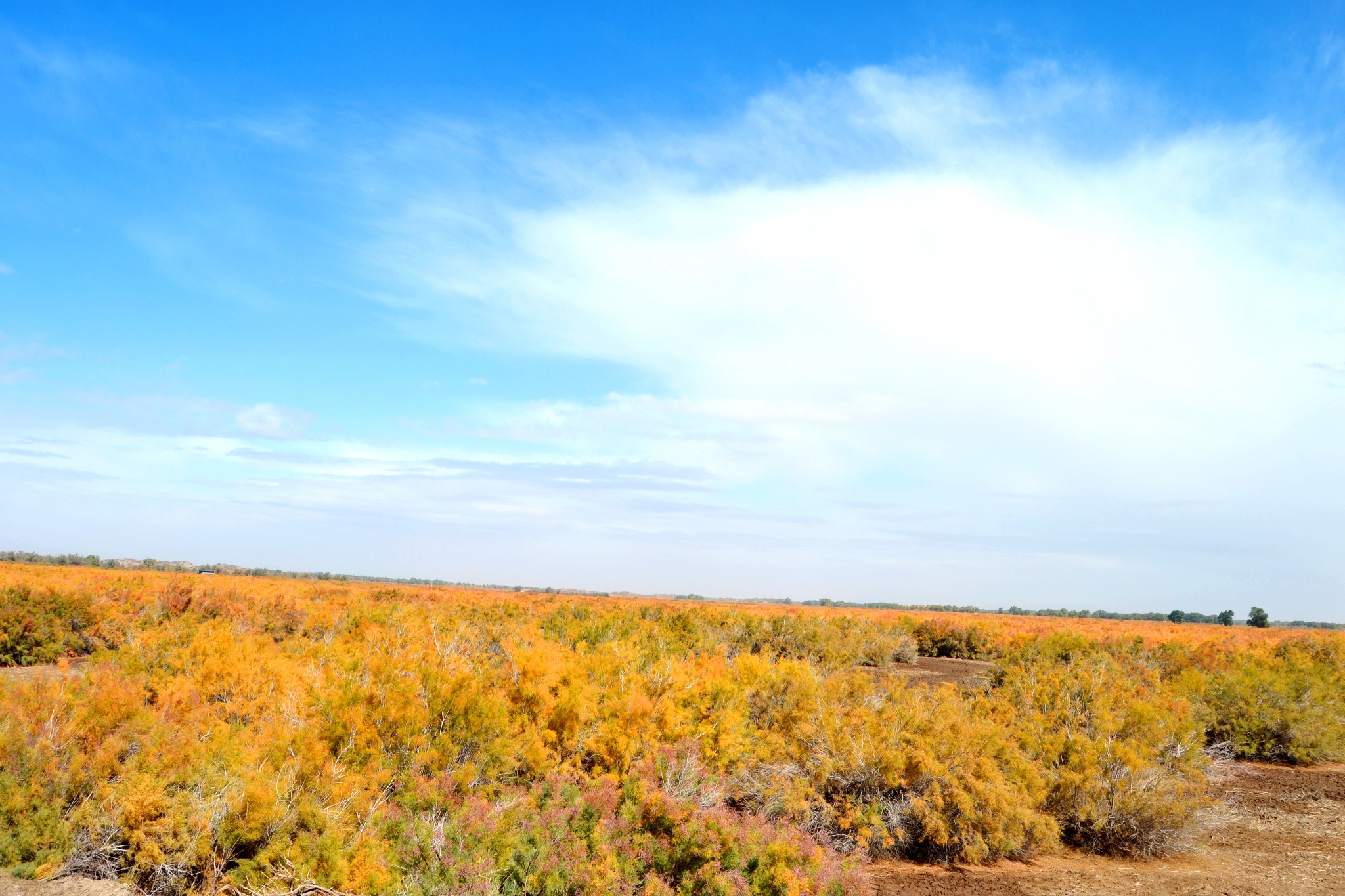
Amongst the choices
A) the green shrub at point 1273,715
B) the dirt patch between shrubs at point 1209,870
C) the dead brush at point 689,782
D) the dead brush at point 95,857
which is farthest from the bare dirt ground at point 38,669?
the green shrub at point 1273,715

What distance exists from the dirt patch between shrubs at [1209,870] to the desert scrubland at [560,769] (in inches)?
6.7

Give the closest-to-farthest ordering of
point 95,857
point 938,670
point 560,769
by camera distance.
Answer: point 95,857
point 560,769
point 938,670

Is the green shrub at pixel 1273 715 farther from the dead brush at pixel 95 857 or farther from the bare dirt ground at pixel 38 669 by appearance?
the bare dirt ground at pixel 38 669

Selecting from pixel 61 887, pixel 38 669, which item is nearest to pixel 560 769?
pixel 61 887

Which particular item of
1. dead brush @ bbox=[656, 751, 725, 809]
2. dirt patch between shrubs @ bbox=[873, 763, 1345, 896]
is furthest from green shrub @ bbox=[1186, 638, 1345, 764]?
dead brush @ bbox=[656, 751, 725, 809]

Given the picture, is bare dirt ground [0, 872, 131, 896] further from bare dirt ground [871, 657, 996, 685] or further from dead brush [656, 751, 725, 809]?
bare dirt ground [871, 657, 996, 685]

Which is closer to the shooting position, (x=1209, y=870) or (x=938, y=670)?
(x=1209, y=870)

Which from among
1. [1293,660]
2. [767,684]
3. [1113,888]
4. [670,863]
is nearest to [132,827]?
[670,863]

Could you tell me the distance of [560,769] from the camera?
716 cm

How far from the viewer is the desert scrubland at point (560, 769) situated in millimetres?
5277

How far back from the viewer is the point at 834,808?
827 centimetres

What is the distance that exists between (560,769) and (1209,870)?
288 inches

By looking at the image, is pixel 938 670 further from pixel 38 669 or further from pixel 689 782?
pixel 38 669

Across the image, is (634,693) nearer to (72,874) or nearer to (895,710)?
(895,710)
